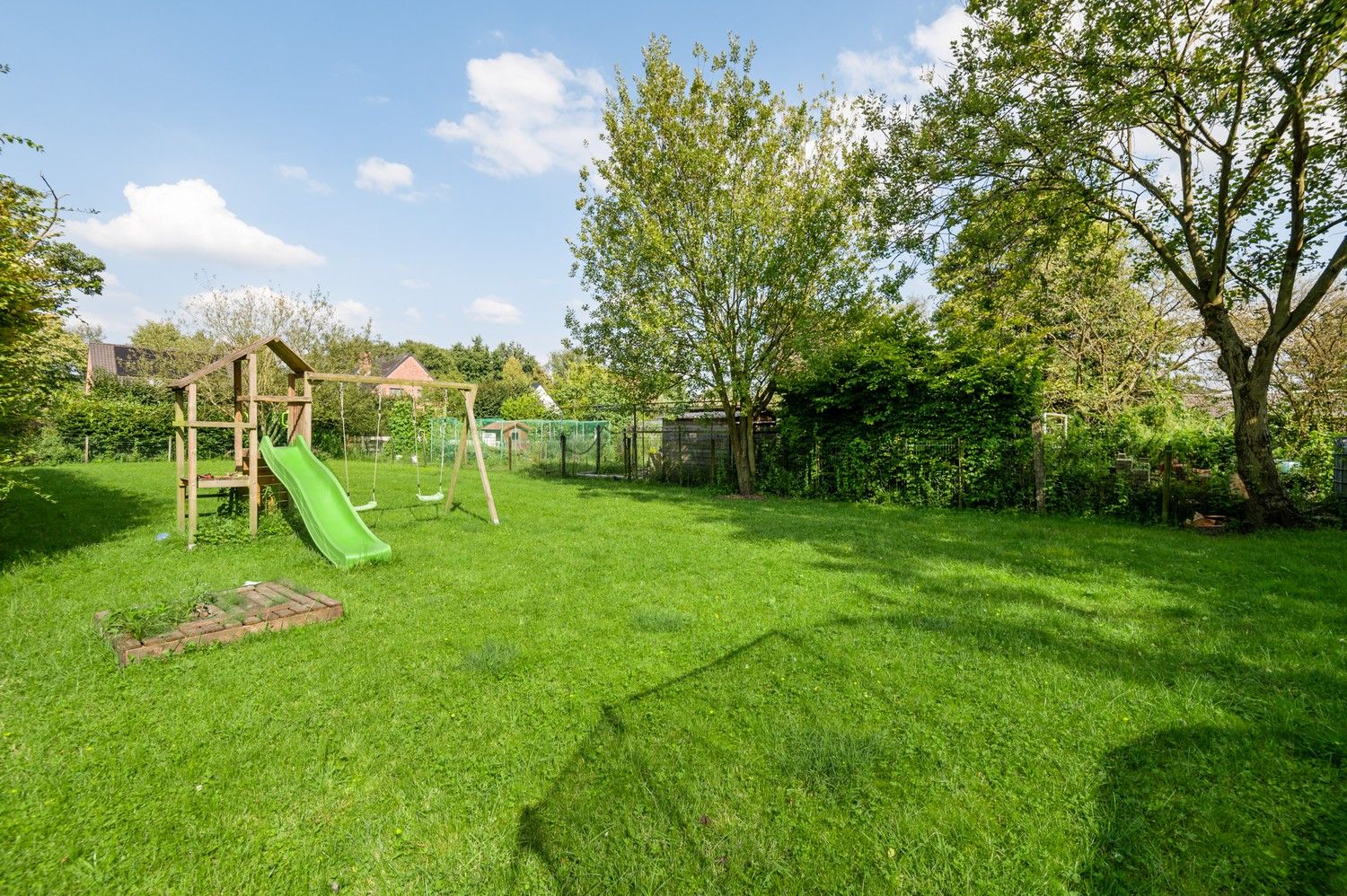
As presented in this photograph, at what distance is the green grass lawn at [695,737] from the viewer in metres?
1.92

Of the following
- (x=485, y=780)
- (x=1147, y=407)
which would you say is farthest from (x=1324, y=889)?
(x=1147, y=407)

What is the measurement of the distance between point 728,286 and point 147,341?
39509 millimetres

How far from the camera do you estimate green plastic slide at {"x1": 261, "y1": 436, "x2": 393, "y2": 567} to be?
5.88 meters

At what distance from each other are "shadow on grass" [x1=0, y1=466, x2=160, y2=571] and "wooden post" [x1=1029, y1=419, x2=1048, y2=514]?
1250 centimetres

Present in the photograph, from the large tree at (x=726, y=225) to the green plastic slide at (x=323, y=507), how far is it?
6.34 metres

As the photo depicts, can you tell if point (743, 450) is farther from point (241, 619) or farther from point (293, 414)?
point (241, 619)

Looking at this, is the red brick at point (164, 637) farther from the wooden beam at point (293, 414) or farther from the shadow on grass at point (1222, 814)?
the wooden beam at point (293, 414)

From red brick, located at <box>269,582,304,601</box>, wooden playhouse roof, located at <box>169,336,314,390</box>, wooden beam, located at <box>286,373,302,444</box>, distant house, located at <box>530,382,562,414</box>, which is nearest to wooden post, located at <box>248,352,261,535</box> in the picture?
wooden playhouse roof, located at <box>169,336,314,390</box>

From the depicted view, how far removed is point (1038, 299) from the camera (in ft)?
39.4

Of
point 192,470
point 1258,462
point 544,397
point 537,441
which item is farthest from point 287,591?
point 544,397

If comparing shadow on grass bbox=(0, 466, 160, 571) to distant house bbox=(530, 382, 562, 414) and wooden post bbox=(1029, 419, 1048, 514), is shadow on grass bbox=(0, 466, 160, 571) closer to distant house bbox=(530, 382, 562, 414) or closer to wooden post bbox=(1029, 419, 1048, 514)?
wooden post bbox=(1029, 419, 1048, 514)

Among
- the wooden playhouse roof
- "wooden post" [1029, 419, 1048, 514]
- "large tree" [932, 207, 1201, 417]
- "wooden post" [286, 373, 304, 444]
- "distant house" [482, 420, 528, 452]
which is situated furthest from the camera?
"distant house" [482, 420, 528, 452]

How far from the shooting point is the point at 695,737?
2.65 metres

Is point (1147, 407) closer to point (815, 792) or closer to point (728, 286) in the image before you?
point (728, 286)
